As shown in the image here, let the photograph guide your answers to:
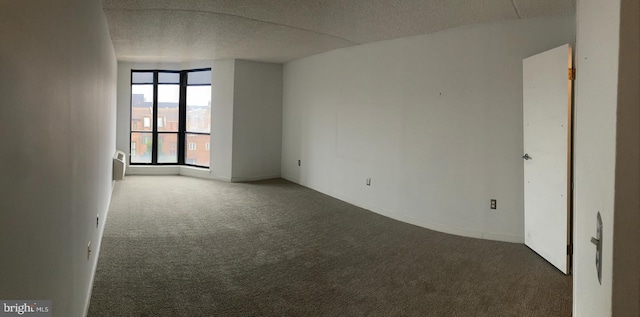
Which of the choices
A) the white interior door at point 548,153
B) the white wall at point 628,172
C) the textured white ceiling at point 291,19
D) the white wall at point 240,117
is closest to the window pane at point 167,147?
the white wall at point 240,117

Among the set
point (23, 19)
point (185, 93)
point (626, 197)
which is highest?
point (185, 93)

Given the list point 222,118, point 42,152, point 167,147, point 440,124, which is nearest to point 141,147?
point 167,147

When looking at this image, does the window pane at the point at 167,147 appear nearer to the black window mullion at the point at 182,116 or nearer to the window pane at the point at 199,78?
the black window mullion at the point at 182,116

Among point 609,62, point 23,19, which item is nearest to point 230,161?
point 23,19

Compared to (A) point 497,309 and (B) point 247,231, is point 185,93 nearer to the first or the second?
(B) point 247,231

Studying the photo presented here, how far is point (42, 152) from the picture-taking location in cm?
140

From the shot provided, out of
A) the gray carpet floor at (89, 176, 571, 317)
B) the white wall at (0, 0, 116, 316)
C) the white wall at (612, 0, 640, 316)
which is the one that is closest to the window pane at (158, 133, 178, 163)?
the gray carpet floor at (89, 176, 571, 317)

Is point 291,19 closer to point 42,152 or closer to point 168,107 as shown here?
point 42,152

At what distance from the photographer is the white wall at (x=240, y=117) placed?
26.4ft

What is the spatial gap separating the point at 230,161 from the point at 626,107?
7.81m

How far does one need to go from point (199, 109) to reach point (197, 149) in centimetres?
88

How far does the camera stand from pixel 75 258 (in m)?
2.17

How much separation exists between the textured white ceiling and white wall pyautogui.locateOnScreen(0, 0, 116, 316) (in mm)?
2129

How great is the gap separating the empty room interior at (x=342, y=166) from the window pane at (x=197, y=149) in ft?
1.26
